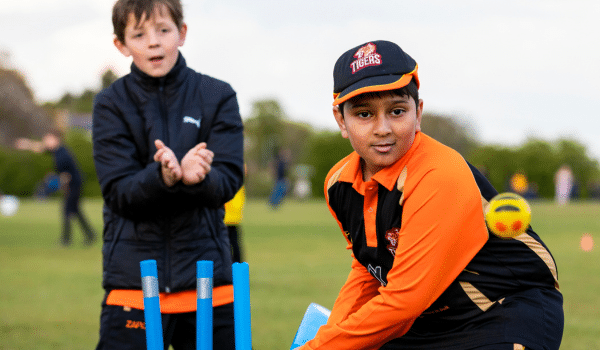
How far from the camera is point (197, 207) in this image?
8.45ft

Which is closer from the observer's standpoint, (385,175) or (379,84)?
(379,84)

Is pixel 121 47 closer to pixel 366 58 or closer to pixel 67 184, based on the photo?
pixel 366 58

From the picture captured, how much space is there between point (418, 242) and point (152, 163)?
1.07 m

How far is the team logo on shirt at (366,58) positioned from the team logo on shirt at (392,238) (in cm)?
58

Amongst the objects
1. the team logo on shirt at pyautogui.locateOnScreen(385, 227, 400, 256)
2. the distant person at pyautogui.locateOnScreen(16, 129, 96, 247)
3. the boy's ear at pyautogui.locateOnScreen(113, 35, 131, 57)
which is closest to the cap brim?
the team logo on shirt at pyautogui.locateOnScreen(385, 227, 400, 256)

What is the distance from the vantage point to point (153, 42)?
256 centimetres

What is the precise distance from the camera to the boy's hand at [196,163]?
233 centimetres

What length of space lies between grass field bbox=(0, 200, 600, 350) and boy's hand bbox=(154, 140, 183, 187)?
2831mm

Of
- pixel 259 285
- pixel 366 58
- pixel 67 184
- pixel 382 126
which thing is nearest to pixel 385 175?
pixel 382 126

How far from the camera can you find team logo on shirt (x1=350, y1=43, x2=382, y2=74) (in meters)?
2.16

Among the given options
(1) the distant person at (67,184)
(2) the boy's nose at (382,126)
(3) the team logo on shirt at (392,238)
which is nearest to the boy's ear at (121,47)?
(2) the boy's nose at (382,126)

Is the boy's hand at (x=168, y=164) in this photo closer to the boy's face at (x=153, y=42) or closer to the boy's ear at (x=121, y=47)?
the boy's face at (x=153, y=42)

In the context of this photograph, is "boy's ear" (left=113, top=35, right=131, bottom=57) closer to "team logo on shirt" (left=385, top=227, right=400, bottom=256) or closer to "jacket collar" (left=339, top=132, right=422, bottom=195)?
"jacket collar" (left=339, top=132, right=422, bottom=195)

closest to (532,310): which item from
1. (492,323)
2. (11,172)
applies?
(492,323)
